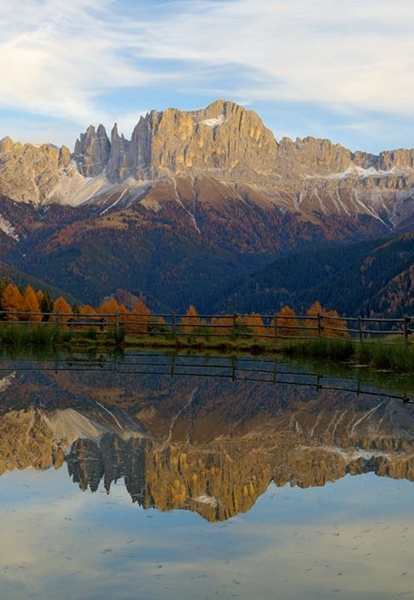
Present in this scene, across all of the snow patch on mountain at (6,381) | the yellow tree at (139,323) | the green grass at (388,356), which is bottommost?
the snow patch on mountain at (6,381)

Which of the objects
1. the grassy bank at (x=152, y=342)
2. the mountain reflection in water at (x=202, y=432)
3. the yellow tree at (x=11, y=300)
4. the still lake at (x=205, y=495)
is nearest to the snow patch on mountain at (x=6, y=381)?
the mountain reflection in water at (x=202, y=432)

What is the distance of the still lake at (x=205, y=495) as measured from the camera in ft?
34.9

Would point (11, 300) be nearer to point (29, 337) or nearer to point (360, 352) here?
point (29, 337)

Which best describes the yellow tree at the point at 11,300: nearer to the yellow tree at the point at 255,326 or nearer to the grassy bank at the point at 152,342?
the yellow tree at the point at 255,326

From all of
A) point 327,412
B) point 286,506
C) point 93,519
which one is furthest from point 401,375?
point 93,519

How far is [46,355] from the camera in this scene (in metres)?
38.8

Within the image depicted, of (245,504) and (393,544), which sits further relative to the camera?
(245,504)

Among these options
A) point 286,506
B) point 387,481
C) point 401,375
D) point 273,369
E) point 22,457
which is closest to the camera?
point 286,506

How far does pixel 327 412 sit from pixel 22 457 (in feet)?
28.7

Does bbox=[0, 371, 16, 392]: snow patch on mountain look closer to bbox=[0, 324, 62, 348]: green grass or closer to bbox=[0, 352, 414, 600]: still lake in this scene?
bbox=[0, 352, 414, 600]: still lake

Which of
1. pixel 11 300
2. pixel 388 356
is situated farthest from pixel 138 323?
pixel 11 300

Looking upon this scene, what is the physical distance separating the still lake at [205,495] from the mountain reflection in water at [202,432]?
0.16 feet

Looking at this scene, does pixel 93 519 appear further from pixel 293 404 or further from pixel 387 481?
pixel 293 404

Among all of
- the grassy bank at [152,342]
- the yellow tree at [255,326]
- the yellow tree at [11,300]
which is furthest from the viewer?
the yellow tree at [11,300]
